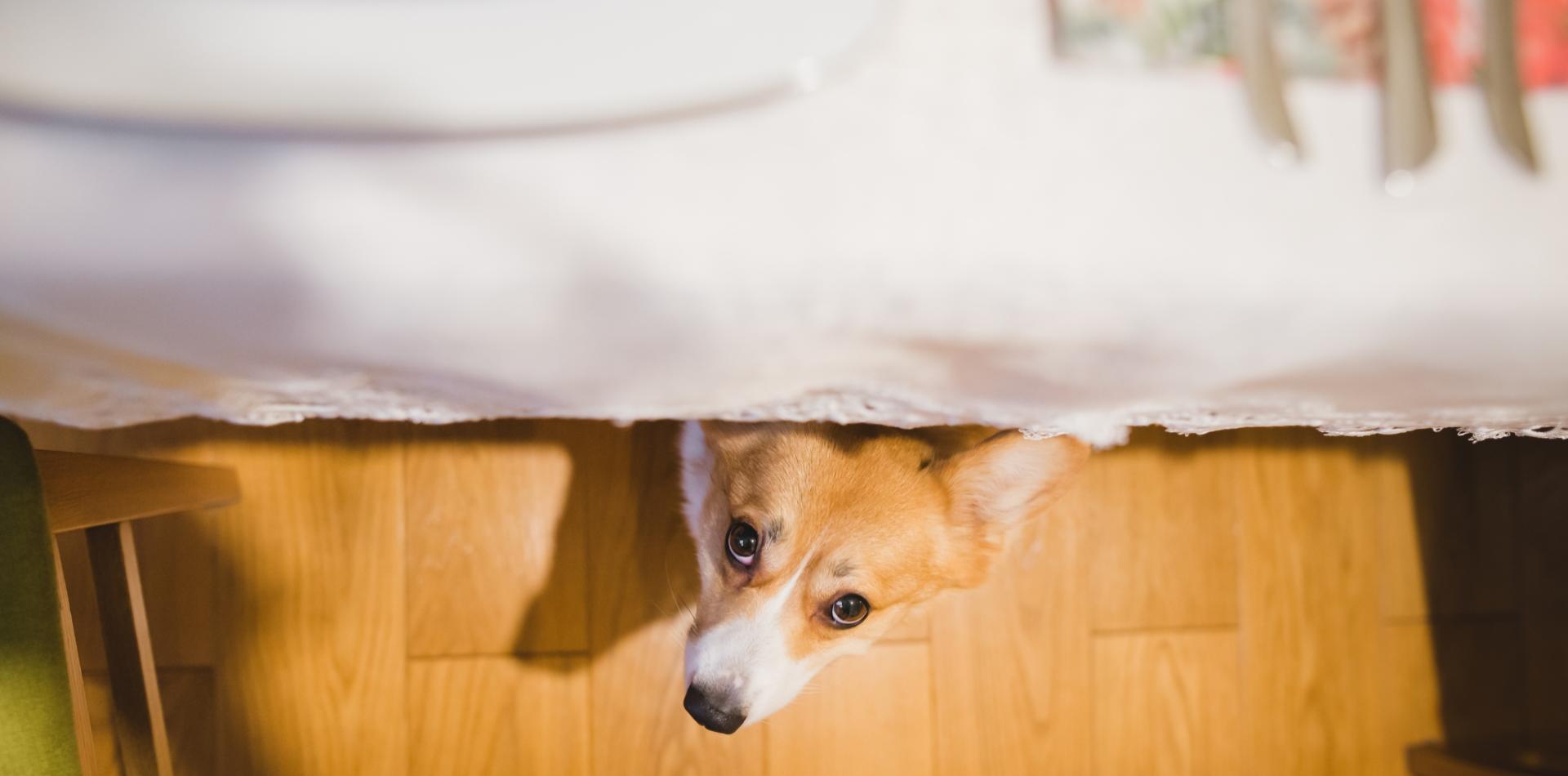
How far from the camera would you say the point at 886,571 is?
120 centimetres

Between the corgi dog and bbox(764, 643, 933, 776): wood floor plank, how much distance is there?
369 millimetres

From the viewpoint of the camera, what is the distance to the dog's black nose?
122 centimetres

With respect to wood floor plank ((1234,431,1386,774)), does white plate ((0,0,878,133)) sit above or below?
above

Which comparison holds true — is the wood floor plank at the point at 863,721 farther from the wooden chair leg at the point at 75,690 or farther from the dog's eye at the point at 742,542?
the wooden chair leg at the point at 75,690

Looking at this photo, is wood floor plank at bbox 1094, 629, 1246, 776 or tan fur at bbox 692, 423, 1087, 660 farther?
wood floor plank at bbox 1094, 629, 1246, 776

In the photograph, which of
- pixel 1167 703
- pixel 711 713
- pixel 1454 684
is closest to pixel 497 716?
pixel 711 713

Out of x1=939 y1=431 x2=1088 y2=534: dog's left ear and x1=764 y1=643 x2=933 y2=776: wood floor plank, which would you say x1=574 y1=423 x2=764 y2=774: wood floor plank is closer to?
x1=764 y1=643 x2=933 y2=776: wood floor plank

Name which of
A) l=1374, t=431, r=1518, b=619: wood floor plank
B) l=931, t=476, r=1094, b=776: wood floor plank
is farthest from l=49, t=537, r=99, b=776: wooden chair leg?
l=1374, t=431, r=1518, b=619: wood floor plank

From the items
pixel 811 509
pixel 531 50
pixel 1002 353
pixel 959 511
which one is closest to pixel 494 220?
pixel 531 50

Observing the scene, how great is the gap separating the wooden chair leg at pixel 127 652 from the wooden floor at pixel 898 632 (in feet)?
1.02

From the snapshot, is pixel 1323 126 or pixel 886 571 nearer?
pixel 1323 126

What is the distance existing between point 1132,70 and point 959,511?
29.4 inches

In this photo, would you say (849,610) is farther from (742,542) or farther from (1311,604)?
(1311,604)

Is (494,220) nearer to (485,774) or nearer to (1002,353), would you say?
(1002,353)
